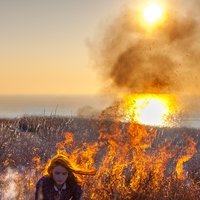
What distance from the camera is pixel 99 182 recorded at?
1064 cm

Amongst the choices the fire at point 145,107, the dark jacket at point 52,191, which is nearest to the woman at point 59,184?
the dark jacket at point 52,191

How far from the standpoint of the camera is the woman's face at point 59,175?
655cm

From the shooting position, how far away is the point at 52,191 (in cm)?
654

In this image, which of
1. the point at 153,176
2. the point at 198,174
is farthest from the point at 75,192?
the point at 198,174

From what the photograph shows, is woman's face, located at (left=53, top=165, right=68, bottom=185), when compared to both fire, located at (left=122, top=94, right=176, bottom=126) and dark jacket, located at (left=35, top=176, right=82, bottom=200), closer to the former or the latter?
dark jacket, located at (left=35, top=176, right=82, bottom=200)

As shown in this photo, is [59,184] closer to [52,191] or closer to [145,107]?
[52,191]

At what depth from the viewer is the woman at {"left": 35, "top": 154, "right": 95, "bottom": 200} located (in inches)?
257

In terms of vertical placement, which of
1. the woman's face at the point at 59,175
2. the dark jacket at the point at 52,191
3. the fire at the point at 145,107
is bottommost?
the dark jacket at the point at 52,191

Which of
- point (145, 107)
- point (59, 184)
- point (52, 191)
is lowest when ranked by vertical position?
point (52, 191)

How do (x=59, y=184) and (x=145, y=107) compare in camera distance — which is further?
(x=145, y=107)

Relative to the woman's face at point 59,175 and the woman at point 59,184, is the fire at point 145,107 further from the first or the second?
the woman's face at point 59,175

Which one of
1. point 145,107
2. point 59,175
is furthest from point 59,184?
point 145,107

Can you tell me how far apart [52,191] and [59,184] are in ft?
0.47

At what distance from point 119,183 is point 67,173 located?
434 centimetres
